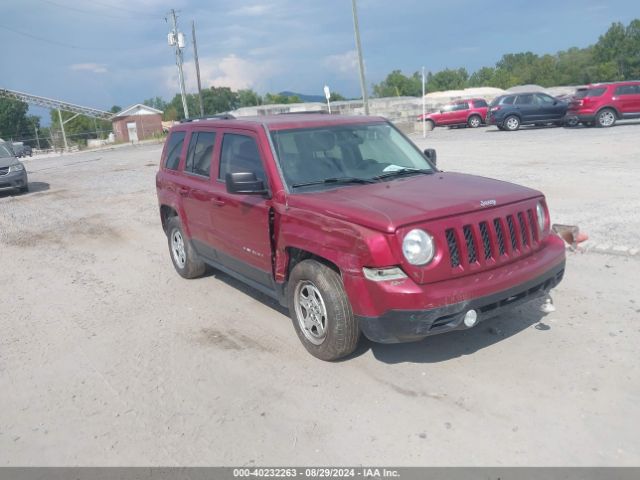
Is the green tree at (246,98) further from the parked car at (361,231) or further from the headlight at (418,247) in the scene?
the headlight at (418,247)

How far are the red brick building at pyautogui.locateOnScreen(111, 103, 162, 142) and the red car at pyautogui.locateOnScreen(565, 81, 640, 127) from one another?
6317 cm

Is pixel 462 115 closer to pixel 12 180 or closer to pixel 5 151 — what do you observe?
pixel 5 151

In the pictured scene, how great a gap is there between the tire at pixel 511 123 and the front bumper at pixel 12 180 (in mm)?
20090

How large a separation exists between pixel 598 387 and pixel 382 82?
351 feet

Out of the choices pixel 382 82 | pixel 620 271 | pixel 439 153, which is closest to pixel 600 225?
pixel 620 271

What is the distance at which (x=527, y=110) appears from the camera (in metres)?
26.5

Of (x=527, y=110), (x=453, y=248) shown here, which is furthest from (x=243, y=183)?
(x=527, y=110)

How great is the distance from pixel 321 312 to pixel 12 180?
51.8 ft

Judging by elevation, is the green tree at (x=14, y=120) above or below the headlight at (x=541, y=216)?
above

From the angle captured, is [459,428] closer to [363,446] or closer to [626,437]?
[363,446]

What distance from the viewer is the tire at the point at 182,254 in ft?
Result: 22.0

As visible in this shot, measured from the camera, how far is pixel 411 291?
3754 mm

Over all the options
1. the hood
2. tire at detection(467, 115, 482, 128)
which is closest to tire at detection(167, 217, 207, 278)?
the hood

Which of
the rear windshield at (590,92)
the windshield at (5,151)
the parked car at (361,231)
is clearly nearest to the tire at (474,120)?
the rear windshield at (590,92)
